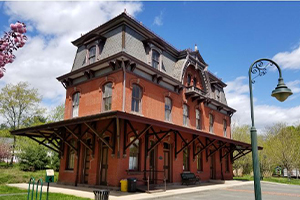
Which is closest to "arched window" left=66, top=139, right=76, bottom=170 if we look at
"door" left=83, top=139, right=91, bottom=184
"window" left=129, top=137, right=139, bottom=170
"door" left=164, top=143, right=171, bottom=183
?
"door" left=83, top=139, right=91, bottom=184

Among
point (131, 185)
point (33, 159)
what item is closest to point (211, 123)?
point (131, 185)

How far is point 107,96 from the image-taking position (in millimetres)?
14953

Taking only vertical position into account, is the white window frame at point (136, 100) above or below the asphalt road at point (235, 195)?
above

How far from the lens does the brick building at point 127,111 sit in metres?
13.4

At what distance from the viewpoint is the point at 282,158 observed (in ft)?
103

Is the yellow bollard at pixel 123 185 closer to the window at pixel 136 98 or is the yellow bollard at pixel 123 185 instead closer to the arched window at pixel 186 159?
the window at pixel 136 98

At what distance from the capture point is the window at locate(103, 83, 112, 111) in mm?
14758

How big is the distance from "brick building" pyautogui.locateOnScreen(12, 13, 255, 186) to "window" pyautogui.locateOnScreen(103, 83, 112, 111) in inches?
0.9

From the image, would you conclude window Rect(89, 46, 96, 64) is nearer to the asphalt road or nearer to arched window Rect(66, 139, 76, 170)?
arched window Rect(66, 139, 76, 170)

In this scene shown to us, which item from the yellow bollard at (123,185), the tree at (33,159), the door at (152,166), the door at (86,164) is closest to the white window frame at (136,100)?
the door at (152,166)

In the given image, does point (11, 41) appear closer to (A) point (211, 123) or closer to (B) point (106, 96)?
(B) point (106, 96)

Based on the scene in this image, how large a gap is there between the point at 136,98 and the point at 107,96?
1.75 m

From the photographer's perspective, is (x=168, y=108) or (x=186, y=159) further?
(x=186, y=159)

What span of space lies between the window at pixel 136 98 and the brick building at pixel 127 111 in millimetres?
60
